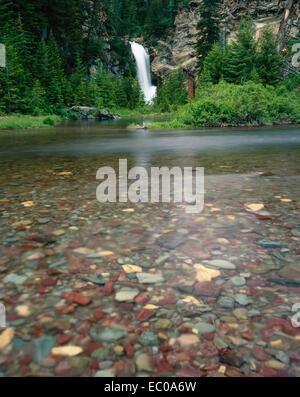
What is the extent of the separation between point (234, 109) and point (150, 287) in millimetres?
16480

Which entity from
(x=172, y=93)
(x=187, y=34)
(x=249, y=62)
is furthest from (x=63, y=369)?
(x=187, y=34)

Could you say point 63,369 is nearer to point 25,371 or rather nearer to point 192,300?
point 25,371

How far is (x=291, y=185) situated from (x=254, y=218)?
150cm

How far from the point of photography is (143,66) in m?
61.8

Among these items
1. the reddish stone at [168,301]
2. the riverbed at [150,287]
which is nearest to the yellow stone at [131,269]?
the riverbed at [150,287]

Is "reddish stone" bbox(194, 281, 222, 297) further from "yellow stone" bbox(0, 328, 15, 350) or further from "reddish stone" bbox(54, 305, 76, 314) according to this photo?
"yellow stone" bbox(0, 328, 15, 350)

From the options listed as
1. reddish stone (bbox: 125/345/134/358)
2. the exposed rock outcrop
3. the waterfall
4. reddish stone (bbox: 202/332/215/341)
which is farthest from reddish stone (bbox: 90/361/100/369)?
the waterfall

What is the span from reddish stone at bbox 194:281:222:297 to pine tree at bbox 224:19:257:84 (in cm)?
3159

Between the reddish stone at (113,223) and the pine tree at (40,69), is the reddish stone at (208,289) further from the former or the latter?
the pine tree at (40,69)

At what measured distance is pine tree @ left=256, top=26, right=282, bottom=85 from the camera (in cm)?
3017

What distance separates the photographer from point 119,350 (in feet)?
3.82

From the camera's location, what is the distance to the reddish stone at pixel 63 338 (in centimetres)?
120

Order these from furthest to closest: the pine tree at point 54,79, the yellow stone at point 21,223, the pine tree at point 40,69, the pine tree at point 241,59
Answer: the pine tree at point 40,69 → the pine tree at point 54,79 → the pine tree at point 241,59 → the yellow stone at point 21,223

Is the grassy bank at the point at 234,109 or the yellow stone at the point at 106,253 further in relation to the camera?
the grassy bank at the point at 234,109
